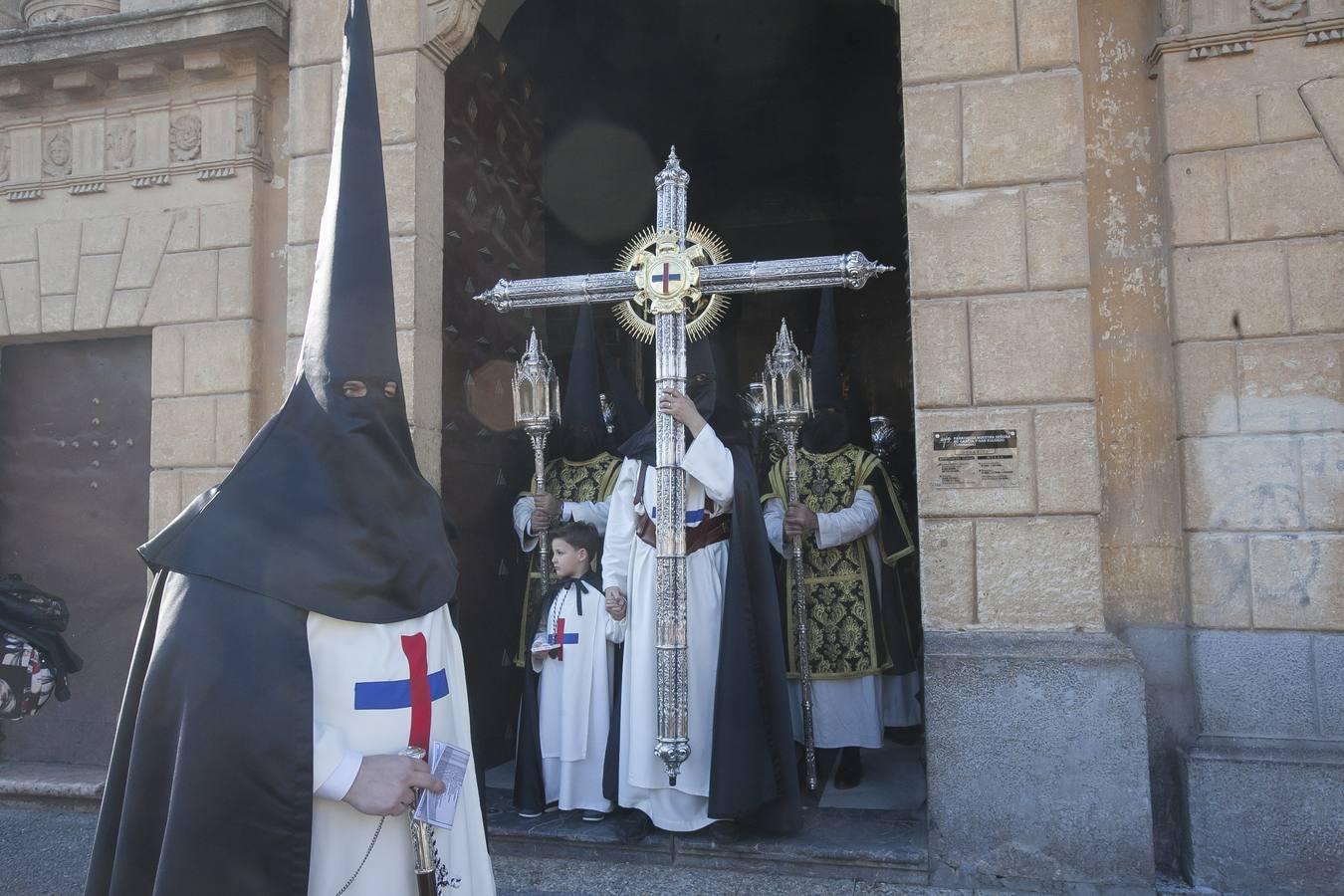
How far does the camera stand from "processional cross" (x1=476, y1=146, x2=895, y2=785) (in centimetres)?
385

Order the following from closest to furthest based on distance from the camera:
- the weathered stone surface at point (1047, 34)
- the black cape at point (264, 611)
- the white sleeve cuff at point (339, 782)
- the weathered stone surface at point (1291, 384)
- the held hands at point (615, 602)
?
1. the black cape at point (264, 611)
2. the white sleeve cuff at point (339, 782)
3. the weathered stone surface at point (1291, 384)
4. the weathered stone surface at point (1047, 34)
5. the held hands at point (615, 602)

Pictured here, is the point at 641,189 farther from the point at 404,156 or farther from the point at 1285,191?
the point at 1285,191

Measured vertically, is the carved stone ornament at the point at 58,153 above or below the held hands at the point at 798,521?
above

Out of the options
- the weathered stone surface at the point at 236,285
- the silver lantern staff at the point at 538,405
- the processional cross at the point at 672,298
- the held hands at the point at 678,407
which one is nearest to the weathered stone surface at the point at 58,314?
the weathered stone surface at the point at 236,285

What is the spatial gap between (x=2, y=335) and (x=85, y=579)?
4.87 feet

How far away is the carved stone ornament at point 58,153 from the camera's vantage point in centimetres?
567

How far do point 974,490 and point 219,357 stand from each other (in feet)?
12.8

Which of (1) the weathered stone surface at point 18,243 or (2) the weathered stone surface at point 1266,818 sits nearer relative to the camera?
(2) the weathered stone surface at point 1266,818

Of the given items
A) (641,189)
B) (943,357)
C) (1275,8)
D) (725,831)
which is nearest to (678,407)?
(943,357)

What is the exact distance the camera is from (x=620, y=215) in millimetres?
7832

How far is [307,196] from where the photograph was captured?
16.2 ft

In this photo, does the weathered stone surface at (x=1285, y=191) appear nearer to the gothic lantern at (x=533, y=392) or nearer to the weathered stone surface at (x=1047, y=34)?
the weathered stone surface at (x=1047, y=34)

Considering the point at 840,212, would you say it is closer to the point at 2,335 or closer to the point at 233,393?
the point at 233,393

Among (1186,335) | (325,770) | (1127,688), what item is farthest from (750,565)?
(325,770)
